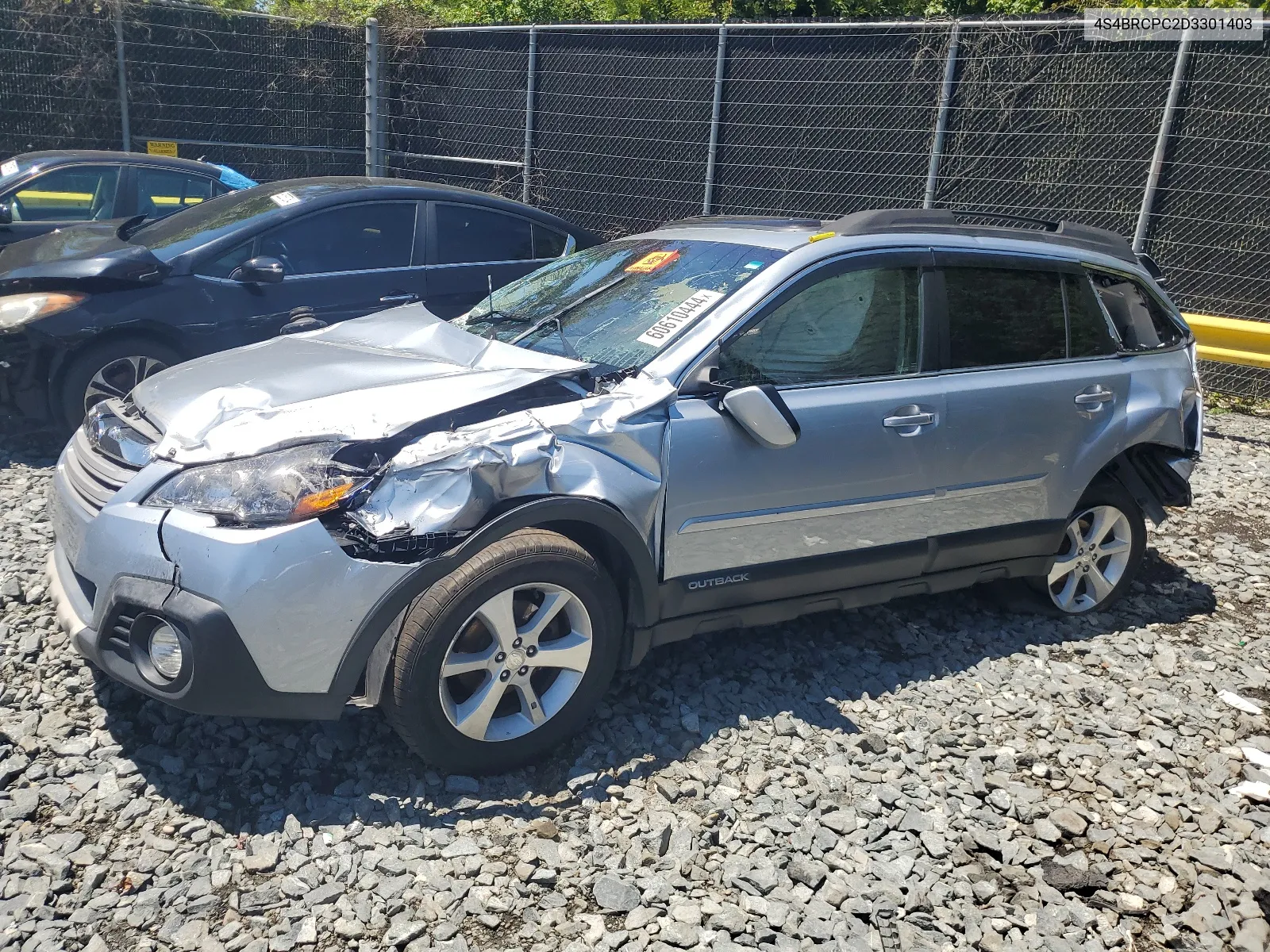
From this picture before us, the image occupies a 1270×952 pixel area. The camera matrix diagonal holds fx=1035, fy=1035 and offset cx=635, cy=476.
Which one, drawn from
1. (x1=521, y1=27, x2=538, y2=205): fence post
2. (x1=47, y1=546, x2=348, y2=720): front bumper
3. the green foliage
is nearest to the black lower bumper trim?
(x1=47, y1=546, x2=348, y2=720): front bumper

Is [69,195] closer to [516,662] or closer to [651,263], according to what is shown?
[651,263]

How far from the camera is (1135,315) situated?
5.04 metres

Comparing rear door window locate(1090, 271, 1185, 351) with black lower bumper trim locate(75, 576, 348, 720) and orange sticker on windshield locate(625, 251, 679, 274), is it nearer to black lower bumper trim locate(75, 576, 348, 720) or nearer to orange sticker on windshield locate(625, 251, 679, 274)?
orange sticker on windshield locate(625, 251, 679, 274)

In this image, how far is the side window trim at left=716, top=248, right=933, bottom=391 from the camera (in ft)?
12.4

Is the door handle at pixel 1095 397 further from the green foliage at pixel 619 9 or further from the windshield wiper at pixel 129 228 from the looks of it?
the green foliage at pixel 619 9

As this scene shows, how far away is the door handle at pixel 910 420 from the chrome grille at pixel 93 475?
2711mm

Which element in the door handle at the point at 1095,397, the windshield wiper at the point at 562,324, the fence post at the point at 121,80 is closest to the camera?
the windshield wiper at the point at 562,324

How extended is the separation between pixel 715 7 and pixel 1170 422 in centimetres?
1788

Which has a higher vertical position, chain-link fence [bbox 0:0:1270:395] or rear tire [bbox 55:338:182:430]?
chain-link fence [bbox 0:0:1270:395]

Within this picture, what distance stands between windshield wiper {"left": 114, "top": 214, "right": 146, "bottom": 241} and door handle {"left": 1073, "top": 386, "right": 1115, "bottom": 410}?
221 inches

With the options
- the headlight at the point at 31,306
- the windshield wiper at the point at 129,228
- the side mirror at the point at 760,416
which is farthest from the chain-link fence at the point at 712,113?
the headlight at the point at 31,306

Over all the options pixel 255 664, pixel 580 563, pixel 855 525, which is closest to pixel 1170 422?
pixel 855 525

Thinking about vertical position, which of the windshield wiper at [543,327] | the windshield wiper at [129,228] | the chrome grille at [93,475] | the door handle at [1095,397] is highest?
the windshield wiper at [543,327]

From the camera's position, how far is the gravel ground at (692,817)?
2.81 m
